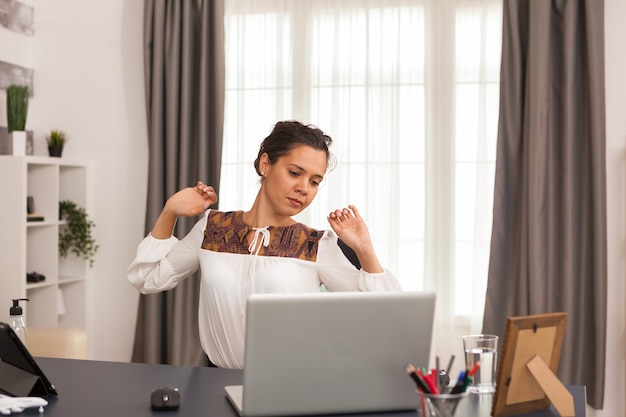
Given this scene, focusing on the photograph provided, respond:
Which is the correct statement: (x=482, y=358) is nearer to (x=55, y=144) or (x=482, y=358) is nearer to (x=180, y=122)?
(x=180, y=122)

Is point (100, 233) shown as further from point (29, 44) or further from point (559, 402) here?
point (559, 402)

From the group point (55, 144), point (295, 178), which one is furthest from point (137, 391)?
point (55, 144)

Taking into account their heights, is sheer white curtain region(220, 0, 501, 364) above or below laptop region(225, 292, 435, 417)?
above

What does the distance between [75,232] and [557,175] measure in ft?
8.60

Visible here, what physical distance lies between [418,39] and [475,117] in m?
0.51

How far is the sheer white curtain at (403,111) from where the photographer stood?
4211 millimetres

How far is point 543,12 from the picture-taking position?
397 centimetres

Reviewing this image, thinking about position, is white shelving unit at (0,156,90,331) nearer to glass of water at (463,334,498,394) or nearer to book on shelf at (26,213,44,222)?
book on shelf at (26,213,44,222)

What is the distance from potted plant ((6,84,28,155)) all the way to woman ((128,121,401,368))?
1.88 m

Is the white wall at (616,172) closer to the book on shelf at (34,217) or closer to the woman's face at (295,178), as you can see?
the woman's face at (295,178)

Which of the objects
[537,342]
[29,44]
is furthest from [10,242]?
[537,342]

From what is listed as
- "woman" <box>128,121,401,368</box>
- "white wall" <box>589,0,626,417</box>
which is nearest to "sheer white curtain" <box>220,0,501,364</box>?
"white wall" <box>589,0,626,417</box>

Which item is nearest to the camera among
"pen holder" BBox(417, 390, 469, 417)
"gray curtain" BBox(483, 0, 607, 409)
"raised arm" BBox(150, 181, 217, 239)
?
"pen holder" BBox(417, 390, 469, 417)

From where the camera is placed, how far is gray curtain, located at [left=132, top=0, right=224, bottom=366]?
4.39 meters
